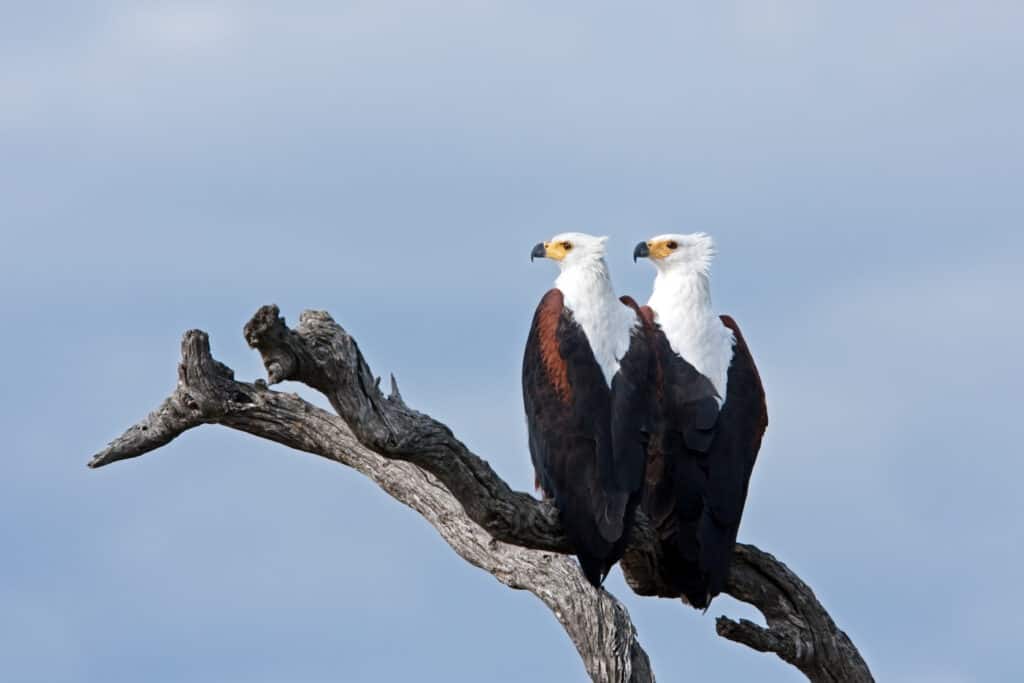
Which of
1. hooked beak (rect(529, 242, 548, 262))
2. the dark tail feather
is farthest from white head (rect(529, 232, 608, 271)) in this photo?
the dark tail feather

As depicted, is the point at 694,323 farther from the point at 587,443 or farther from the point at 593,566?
the point at 593,566

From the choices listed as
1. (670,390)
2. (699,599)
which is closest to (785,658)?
(699,599)

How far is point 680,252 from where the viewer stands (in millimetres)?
10414

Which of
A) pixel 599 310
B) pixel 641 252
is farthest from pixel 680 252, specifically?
pixel 599 310

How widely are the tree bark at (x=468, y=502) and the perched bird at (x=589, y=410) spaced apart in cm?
24

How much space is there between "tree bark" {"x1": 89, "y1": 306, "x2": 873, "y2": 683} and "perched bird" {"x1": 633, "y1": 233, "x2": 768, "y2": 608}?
204mm

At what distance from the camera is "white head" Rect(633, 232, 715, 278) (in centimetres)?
1034

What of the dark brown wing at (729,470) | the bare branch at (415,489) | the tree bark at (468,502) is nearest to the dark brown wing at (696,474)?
the dark brown wing at (729,470)

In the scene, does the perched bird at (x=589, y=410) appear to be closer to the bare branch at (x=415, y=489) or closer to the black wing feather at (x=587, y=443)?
the black wing feather at (x=587, y=443)

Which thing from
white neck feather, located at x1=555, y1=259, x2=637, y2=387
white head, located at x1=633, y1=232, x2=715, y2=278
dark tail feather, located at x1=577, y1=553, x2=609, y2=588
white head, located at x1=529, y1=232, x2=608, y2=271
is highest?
white head, located at x1=633, y1=232, x2=715, y2=278

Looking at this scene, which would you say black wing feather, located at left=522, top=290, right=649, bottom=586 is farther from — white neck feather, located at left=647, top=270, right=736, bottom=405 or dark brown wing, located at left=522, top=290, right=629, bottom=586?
white neck feather, located at left=647, top=270, right=736, bottom=405

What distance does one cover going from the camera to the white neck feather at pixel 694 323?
31.6ft

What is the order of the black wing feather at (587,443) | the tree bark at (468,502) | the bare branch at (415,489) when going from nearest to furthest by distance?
the tree bark at (468,502), the black wing feather at (587,443), the bare branch at (415,489)

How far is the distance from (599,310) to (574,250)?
1.82 feet
